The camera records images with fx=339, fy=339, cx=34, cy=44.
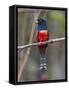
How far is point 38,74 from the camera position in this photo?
257 cm

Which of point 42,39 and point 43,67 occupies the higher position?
point 42,39

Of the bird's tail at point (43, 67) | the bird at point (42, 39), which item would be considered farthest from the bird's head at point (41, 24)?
the bird's tail at point (43, 67)

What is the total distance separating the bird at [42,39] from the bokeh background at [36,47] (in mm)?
25

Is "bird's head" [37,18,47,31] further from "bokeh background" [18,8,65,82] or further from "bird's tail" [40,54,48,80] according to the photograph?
"bird's tail" [40,54,48,80]

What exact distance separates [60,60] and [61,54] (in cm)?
5

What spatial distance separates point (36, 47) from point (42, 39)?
77mm

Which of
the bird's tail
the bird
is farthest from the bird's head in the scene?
the bird's tail

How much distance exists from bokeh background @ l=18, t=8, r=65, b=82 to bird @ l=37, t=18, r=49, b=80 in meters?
0.03

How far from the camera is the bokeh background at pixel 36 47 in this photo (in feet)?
8.20

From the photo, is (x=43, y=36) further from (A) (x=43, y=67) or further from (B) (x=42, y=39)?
(A) (x=43, y=67)

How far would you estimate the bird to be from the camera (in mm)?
2555

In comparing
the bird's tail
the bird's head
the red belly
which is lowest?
the bird's tail

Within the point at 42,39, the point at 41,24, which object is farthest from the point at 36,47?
the point at 41,24

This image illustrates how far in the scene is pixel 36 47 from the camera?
8.36ft
